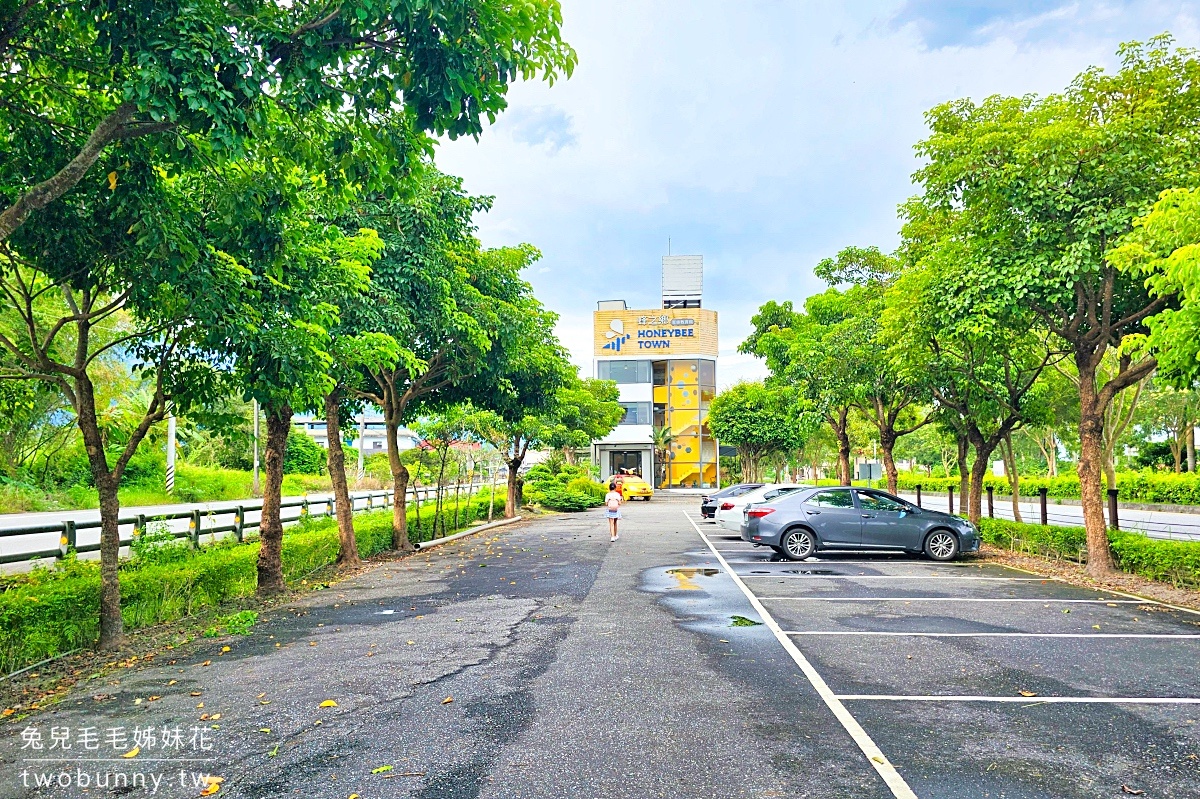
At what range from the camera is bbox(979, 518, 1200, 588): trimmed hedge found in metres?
11.2

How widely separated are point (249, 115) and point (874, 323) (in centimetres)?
1859

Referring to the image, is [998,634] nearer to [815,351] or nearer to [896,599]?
[896,599]

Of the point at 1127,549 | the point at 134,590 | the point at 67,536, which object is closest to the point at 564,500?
the point at 67,536

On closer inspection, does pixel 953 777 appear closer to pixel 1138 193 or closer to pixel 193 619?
pixel 193 619

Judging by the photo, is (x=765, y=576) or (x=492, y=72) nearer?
(x=492, y=72)

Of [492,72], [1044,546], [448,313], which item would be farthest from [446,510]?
[492,72]

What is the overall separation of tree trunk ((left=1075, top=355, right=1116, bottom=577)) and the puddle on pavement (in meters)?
6.09

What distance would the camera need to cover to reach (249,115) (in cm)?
507

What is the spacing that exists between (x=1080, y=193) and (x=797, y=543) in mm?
7810

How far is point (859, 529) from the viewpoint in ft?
50.2

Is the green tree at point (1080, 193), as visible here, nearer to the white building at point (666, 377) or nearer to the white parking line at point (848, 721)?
the white parking line at point (848, 721)

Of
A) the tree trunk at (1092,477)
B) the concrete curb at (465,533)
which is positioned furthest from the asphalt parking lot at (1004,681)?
the concrete curb at (465,533)

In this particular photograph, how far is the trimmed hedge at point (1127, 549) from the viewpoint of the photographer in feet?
36.7

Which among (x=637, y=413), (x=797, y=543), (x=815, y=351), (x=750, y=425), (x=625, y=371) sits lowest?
(x=797, y=543)
